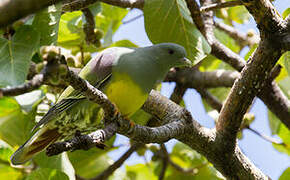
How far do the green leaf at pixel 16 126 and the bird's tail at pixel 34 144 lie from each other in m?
0.50

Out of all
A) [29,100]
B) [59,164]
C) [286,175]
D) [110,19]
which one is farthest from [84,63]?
[286,175]

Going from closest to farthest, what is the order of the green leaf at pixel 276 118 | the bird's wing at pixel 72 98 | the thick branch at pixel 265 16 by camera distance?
1. the thick branch at pixel 265 16
2. the bird's wing at pixel 72 98
3. the green leaf at pixel 276 118

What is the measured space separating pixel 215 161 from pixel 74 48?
1.46 metres

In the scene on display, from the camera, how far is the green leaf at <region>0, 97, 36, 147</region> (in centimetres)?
278

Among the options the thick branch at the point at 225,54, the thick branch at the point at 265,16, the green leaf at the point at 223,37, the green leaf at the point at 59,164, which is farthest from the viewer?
the green leaf at the point at 223,37

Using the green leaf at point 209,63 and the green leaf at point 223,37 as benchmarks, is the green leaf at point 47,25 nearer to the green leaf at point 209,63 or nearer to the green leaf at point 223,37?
the green leaf at point 209,63

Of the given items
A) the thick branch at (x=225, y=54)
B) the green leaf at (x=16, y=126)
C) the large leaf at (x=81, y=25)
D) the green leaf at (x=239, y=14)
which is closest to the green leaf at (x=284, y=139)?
the thick branch at (x=225, y=54)

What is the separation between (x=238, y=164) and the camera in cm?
228

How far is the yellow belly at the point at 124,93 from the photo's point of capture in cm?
203

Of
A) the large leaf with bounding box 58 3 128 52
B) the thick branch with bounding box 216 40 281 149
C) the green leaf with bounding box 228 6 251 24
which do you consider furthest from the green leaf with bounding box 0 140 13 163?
the green leaf with bounding box 228 6 251 24

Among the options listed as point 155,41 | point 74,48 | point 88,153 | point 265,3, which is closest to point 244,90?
point 265,3

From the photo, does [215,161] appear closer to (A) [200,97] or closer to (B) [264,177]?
(B) [264,177]

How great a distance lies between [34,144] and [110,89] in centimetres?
55

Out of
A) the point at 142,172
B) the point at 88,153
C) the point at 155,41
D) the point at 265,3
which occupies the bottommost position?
the point at 142,172
